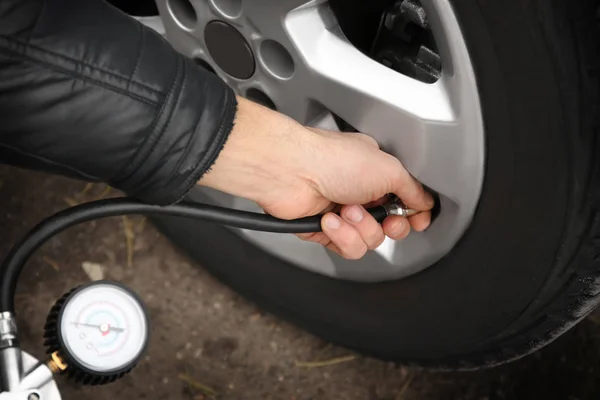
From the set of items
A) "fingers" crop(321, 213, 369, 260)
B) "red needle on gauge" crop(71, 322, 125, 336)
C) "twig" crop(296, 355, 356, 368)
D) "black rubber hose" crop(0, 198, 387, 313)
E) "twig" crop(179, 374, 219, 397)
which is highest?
"fingers" crop(321, 213, 369, 260)

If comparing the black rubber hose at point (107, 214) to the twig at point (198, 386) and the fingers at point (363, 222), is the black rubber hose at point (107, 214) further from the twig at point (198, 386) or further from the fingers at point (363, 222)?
the twig at point (198, 386)

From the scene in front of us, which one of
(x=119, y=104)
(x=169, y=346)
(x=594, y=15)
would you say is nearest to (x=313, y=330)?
(x=169, y=346)

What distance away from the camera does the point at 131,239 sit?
1273mm

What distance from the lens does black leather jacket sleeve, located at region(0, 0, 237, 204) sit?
640 mm

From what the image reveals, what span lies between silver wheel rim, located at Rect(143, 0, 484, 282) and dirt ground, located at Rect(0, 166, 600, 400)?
32 cm

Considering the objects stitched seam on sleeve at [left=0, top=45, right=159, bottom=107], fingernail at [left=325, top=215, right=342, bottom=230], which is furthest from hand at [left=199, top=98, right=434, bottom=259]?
stitched seam on sleeve at [left=0, top=45, right=159, bottom=107]

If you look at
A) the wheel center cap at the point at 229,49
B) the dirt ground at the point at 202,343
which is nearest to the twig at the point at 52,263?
the dirt ground at the point at 202,343

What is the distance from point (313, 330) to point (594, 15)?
27.1 inches

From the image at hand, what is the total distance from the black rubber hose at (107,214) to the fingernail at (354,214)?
7 centimetres

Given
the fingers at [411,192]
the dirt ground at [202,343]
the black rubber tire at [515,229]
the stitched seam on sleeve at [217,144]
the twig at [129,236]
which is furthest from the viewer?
the twig at [129,236]

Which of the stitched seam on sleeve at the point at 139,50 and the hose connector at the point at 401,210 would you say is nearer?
the stitched seam on sleeve at the point at 139,50

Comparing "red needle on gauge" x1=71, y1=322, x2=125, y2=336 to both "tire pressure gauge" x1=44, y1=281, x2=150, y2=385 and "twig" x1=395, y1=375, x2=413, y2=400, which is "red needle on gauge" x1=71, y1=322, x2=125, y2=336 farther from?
"twig" x1=395, y1=375, x2=413, y2=400

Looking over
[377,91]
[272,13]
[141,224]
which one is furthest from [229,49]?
[141,224]

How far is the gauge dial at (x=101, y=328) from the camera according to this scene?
0.83m
